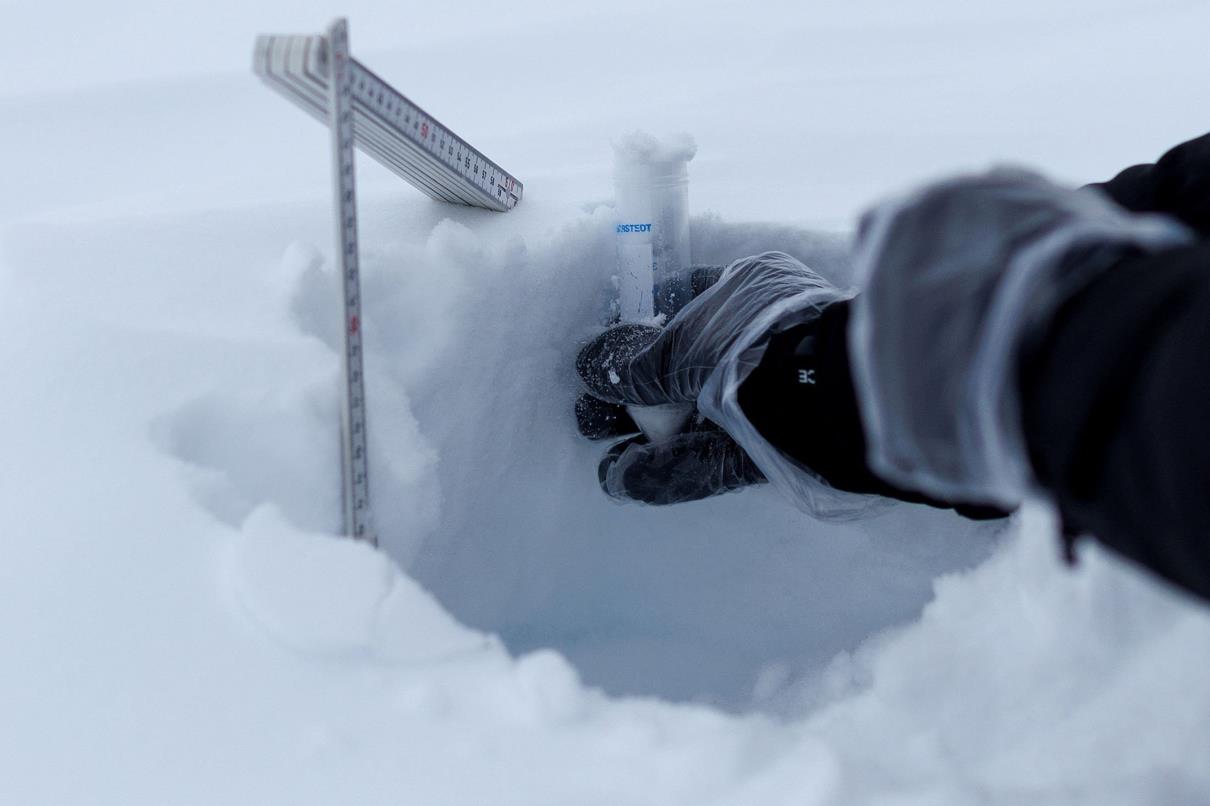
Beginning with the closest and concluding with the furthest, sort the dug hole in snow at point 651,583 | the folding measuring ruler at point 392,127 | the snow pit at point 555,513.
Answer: the dug hole in snow at point 651,583, the folding measuring ruler at point 392,127, the snow pit at point 555,513

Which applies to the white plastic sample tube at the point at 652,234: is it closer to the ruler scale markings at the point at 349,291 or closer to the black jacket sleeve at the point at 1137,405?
the ruler scale markings at the point at 349,291

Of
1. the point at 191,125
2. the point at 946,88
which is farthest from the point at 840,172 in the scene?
the point at 191,125

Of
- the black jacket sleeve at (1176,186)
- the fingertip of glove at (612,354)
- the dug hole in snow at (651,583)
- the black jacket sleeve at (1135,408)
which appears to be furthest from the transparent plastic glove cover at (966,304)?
the fingertip of glove at (612,354)

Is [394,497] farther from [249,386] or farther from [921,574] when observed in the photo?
[921,574]

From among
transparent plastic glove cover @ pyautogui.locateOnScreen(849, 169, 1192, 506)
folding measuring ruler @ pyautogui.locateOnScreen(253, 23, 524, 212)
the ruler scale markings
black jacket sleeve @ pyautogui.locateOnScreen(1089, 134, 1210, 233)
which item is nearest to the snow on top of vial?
folding measuring ruler @ pyautogui.locateOnScreen(253, 23, 524, 212)

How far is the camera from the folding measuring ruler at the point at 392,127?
3.48 ft

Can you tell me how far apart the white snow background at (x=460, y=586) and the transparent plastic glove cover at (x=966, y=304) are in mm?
322

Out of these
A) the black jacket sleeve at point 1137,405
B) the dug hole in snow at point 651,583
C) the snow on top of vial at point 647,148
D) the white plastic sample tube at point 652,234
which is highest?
the snow on top of vial at point 647,148

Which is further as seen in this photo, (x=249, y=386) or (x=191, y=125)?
(x=191, y=125)

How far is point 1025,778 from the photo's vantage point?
865 millimetres

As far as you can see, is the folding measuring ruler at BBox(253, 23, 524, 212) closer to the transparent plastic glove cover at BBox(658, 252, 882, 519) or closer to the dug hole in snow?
the dug hole in snow

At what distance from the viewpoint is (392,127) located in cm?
128

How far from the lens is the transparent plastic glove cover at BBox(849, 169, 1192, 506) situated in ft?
2.11

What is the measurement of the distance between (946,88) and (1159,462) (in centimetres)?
299
